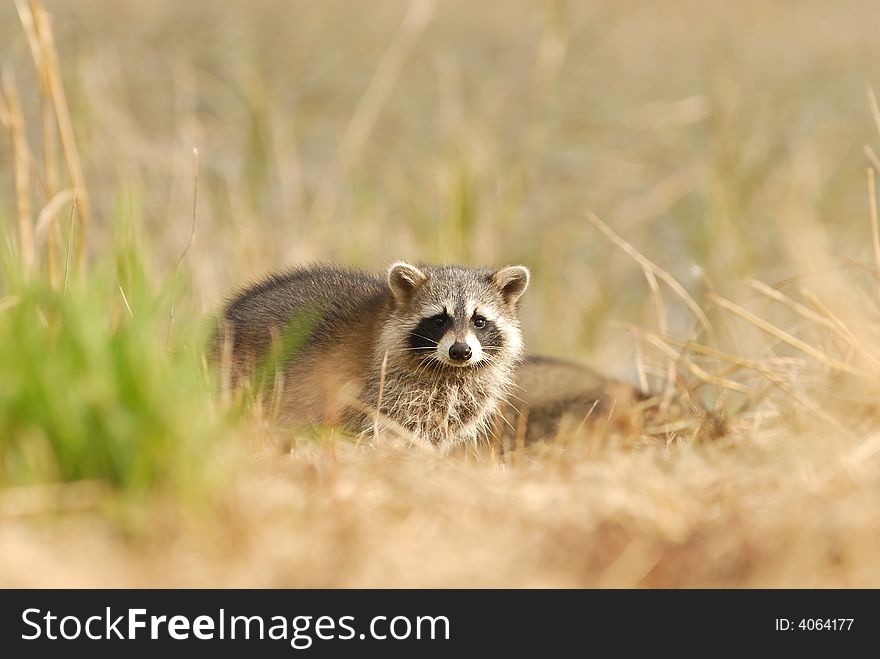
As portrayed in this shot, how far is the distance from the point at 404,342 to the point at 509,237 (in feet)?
11.5

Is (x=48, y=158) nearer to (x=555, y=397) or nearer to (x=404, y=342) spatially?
(x=404, y=342)

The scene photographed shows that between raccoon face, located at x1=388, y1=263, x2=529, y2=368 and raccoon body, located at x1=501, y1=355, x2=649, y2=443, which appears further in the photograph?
raccoon body, located at x1=501, y1=355, x2=649, y2=443

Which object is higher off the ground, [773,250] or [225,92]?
[225,92]

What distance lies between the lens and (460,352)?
6.57 metres

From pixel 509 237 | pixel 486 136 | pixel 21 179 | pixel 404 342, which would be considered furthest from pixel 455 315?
pixel 486 136

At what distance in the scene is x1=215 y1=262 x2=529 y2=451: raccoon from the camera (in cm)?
660

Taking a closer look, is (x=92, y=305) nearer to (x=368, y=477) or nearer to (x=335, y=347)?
(x=368, y=477)

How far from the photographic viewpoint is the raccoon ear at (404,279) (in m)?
6.87

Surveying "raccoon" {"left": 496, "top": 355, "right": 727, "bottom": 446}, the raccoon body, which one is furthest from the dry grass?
the raccoon body

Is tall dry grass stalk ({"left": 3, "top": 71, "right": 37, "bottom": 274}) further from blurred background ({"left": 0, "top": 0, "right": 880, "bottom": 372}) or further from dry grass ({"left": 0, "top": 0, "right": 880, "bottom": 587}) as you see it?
blurred background ({"left": 0, "top": 0, "right": 880, "bottom": 372})

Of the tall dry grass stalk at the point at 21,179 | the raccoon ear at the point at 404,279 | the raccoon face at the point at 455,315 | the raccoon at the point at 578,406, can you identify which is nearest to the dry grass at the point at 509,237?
the tall dry grass stalk at the point at 21,179

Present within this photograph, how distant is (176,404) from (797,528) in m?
1.78

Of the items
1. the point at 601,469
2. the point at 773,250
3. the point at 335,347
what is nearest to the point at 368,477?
the point at 601,469

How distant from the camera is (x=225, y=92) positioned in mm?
13547
